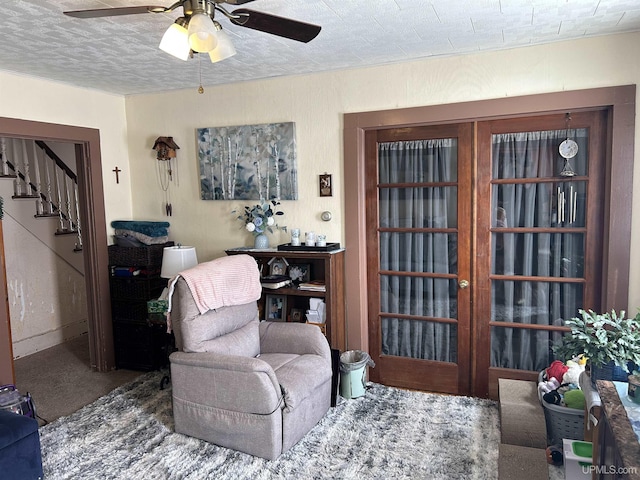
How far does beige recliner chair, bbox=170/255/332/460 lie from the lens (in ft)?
9.07

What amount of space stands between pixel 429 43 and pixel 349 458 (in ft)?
8.34

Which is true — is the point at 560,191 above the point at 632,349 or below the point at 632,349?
above

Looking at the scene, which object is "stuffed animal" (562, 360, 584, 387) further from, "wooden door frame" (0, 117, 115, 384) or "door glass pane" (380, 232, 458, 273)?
"wooden door frame" (0, 117, 115, 384)

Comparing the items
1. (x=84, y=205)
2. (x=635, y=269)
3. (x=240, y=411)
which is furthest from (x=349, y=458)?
(x=84, y=205)

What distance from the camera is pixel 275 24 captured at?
200 cm

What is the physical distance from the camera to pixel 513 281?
346 cm

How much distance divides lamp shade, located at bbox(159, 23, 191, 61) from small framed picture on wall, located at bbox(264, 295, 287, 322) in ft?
7.54

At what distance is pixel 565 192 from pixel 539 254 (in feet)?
1.47

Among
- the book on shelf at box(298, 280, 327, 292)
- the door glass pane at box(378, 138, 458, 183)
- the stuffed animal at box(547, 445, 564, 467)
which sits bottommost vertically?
the stuffed animal at box(547, 445, 564, 467)

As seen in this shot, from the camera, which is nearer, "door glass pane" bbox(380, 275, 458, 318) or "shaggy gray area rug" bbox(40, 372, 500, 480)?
"shaggy gray area rug" bbox(40, 372, 500, 480)

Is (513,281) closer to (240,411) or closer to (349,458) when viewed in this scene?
(349,458)

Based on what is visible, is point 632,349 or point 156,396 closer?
point 632,349

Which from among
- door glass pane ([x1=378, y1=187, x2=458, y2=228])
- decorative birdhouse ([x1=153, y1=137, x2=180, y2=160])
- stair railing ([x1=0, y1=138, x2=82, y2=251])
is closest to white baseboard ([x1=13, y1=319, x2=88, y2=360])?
stair railing ([x1=0, y1=138, x2=82, y2=251])

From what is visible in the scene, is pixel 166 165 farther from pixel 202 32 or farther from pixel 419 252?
pixel 202 32
